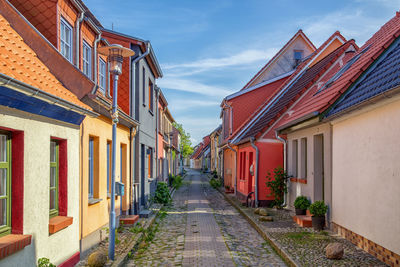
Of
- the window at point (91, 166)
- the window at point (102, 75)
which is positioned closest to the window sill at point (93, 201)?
the window at point (91, 166)

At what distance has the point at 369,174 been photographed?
7.50 meters

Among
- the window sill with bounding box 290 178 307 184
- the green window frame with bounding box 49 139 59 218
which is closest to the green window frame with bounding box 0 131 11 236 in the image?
the green window frame with bounding box 49 139 59 218

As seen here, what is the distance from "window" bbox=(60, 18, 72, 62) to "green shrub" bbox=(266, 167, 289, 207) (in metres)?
8.93

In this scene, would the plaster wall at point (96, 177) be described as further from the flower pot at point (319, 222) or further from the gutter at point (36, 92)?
the flower pot at point (319, 222)

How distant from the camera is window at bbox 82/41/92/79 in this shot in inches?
356

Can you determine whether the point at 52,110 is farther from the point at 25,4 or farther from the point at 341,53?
the point at 341,53

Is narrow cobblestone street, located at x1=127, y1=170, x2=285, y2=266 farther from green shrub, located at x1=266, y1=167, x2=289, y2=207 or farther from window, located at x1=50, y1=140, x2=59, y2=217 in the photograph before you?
window, located at x1=50, y1=140, x2=59, y2=217

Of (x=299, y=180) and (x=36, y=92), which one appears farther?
(x=299, y=180)

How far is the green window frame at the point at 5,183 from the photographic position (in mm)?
4664

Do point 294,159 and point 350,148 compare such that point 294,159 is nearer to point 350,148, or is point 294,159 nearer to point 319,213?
point 319,213

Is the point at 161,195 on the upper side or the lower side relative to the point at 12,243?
lower

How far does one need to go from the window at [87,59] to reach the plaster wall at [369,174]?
599 centimetres

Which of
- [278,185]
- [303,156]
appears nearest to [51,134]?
[303,156]

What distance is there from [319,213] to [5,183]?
736 cm
